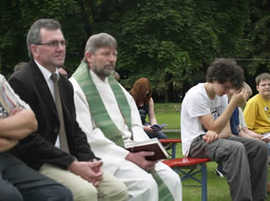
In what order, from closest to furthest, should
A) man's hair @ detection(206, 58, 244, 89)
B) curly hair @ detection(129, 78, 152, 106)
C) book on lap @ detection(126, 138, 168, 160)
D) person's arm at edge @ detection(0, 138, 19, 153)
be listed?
person's arm at edge @ detection(0, 138, 19, 153) < book on lap @ detection(126, 138, 168, 160) < man's hair @ detection(206, 58, 244, 89) < curly hair @ detection(129, 78, 152, 106)

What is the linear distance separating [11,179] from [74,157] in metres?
0.92

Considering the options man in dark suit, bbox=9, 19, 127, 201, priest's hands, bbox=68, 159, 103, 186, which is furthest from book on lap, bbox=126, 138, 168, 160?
priest's hands, bbox=68, 159, 103, 186

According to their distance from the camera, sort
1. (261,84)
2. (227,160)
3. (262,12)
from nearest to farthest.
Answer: (227,160)
(261,84)
(262,12)

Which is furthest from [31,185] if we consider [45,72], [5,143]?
[45,72]

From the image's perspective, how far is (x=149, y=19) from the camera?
1762 centimetres

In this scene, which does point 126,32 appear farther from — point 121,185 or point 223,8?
point 121,185

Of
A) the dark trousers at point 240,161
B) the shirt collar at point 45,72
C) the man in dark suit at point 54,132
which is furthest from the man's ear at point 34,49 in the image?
the dark trousers at point 240,161

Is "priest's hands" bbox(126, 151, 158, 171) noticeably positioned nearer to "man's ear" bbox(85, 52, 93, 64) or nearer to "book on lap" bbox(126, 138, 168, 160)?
"book on lap" bbox(126, 138, 168, 160)

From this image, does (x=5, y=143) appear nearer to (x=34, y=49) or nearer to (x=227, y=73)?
(x=34, y=49)

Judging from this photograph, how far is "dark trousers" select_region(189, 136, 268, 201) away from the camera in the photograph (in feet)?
20.4

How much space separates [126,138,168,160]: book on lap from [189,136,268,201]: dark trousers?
1.54 metres

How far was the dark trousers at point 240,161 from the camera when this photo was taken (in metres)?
6.21

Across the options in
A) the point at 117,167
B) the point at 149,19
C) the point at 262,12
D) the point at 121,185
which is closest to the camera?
the point at 121,185

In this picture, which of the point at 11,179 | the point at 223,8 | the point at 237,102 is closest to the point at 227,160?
the point at 237,102
